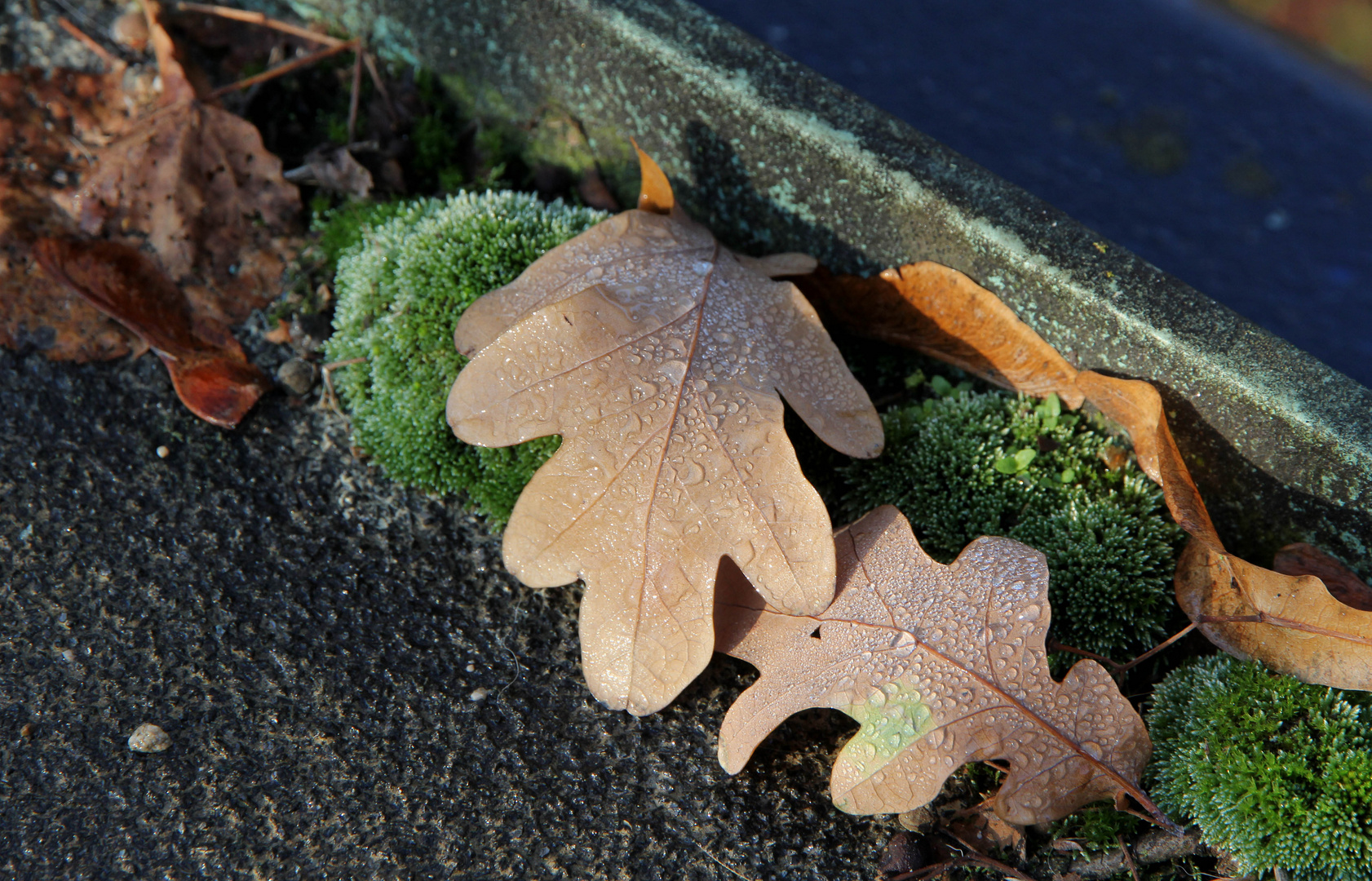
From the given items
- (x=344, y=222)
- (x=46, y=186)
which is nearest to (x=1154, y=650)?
(x=344, y=222)

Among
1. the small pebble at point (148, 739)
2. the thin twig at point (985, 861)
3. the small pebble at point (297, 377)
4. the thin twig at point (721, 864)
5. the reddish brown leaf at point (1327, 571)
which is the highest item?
the reddish brown leaf at point (1327, 571)

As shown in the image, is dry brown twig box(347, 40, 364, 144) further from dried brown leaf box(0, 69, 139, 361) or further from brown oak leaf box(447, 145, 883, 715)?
brown oak leaf box(447, 145, 883, 715)

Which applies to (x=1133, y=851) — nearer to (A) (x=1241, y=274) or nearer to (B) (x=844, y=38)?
(A) (x=1241, y=274)

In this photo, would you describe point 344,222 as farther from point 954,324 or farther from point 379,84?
point 954,324

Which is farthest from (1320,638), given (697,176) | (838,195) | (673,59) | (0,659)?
(0,659)

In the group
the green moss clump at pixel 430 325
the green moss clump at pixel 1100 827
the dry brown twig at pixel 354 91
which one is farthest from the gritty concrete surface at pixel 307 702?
the dry brown twig at pixel 354 91

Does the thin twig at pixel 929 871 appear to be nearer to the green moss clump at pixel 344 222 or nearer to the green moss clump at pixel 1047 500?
the green moss clump at pixel 1047 500
